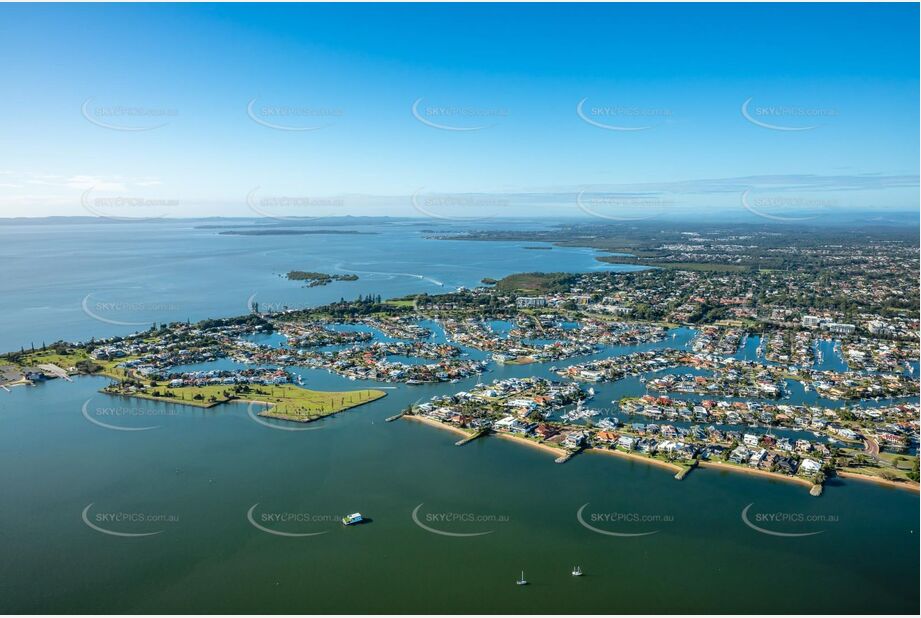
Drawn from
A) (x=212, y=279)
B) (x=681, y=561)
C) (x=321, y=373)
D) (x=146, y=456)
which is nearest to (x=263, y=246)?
(x=212, y=279)

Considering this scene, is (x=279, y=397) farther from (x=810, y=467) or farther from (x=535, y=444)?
(x=810, y=467)

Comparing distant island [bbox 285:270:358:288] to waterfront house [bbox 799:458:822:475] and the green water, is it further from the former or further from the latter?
waterfront house [bbox 799:458:822:475]

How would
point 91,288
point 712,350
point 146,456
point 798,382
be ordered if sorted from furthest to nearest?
point 91,288, point 712,350, point 798,382, point 146,456

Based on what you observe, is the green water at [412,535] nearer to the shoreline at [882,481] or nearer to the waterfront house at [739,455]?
the shoreline at [882,481]

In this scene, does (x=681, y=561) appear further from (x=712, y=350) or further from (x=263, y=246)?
(x=263, y=246)

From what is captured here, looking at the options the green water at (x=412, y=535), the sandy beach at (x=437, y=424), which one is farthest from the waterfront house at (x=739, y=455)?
the sandy beach at (x=437, y=424)
